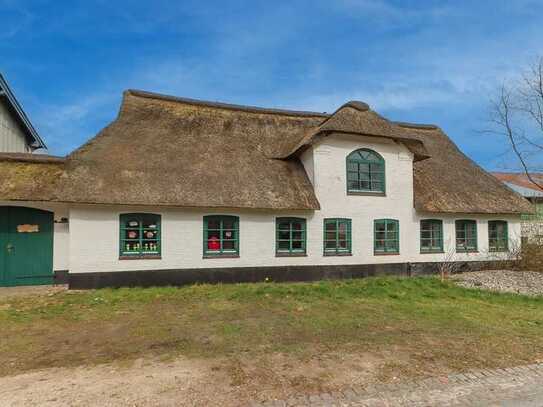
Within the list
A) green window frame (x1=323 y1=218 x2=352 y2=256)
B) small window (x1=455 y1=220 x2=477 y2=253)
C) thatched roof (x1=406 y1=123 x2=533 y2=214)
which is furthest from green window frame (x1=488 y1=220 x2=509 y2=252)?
green window frame (x1=323 y1=218 x2=352 y2=256)

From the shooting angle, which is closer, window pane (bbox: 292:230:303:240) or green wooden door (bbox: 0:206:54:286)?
green wooden door (bbox: 0:206:54:286)

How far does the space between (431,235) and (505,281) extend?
298 centimetres

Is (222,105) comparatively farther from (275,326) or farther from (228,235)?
(275,326)

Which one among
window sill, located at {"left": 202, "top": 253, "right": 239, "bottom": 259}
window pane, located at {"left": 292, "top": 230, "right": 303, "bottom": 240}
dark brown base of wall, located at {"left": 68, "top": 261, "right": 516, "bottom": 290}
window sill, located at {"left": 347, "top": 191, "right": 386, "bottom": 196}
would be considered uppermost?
window sill, located at {"left": 347, "top": 191, "right": 386, "bottom": 196}

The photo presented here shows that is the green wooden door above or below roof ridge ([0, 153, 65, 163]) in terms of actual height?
below

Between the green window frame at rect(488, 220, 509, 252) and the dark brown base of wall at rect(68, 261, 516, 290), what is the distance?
320cm

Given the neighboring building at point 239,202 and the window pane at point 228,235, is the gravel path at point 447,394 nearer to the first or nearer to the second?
the neighboring building at point 239,202

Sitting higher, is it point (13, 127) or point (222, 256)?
point (13, 127)

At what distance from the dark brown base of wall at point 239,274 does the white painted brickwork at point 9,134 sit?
314 inches

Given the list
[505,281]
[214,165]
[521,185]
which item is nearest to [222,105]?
[214,165]

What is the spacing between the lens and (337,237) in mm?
13227

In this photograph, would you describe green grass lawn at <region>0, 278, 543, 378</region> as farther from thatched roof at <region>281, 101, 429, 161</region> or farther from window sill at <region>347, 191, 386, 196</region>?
thatched roof at <region>281, 101, 429, 161</region>

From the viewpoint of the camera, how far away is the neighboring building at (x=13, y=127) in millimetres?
14508

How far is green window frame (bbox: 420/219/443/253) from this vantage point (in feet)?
47.6
